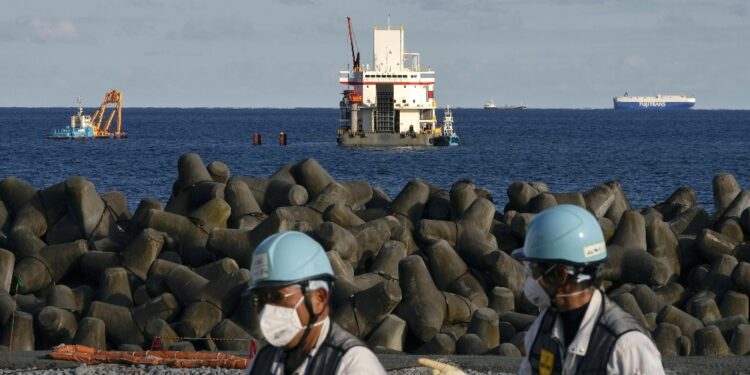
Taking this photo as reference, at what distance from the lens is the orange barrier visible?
10695mm

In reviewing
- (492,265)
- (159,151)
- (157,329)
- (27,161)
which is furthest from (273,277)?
(159,151)

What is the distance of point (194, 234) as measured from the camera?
51.7ft

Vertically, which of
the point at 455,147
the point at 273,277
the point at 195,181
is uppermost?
the point at 273,277

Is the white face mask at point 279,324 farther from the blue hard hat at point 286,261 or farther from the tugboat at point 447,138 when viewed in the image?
the tugboat at point 447,138

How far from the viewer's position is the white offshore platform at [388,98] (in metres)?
85.3

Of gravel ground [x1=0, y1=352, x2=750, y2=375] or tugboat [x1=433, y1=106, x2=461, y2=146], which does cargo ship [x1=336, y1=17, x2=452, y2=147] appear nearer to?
tugboat [x1=433, y1=106, x2=461, y2=146]

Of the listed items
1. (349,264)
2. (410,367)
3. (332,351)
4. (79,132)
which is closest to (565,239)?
(332,351)

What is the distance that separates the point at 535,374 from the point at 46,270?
11.5 meters

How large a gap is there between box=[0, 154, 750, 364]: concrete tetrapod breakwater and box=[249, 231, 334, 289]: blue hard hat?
23.9 ft

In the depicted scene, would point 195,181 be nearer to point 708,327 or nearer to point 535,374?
point 708,327

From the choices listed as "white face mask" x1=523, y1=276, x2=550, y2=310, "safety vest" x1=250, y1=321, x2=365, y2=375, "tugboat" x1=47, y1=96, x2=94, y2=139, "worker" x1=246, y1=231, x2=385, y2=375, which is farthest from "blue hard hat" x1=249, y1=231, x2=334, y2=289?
"tugboat" x1=47, y1=96, x2=94, y2=139

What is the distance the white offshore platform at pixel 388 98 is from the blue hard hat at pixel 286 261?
264ft

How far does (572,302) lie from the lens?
4.60m

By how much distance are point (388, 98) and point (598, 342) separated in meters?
82.4
